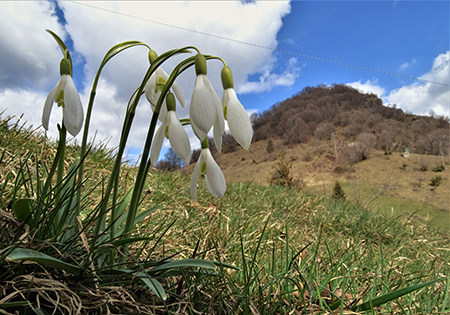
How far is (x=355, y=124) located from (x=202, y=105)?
2014 cm

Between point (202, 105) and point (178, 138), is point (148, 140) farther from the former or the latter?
point (202, 105)

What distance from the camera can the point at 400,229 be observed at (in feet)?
13.5

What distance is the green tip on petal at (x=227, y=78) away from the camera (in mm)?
965

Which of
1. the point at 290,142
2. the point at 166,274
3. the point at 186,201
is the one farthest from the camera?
the point at 290,142

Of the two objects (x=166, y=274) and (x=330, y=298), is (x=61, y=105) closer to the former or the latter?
(x=166, y=274)

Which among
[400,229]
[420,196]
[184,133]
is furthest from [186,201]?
[420,196]

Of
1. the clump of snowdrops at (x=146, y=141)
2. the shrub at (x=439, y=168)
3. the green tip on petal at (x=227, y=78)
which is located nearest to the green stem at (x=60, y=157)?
the clump of snowdrops at (x=146, y=141)

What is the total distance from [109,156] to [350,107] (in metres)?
23.9

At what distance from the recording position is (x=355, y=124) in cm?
1859

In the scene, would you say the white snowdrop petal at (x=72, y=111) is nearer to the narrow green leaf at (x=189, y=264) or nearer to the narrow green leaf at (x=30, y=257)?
the narrow green leaf at (x=30, y=257)

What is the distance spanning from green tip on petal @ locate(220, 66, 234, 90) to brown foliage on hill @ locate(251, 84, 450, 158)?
1401 centimetres

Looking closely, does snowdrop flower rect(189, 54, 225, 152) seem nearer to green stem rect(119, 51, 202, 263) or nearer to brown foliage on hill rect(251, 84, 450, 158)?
green stem rect(119, 51, 202, 263)

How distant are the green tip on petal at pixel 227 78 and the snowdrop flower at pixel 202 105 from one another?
0.28ft

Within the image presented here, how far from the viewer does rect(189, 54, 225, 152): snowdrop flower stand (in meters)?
0.84
